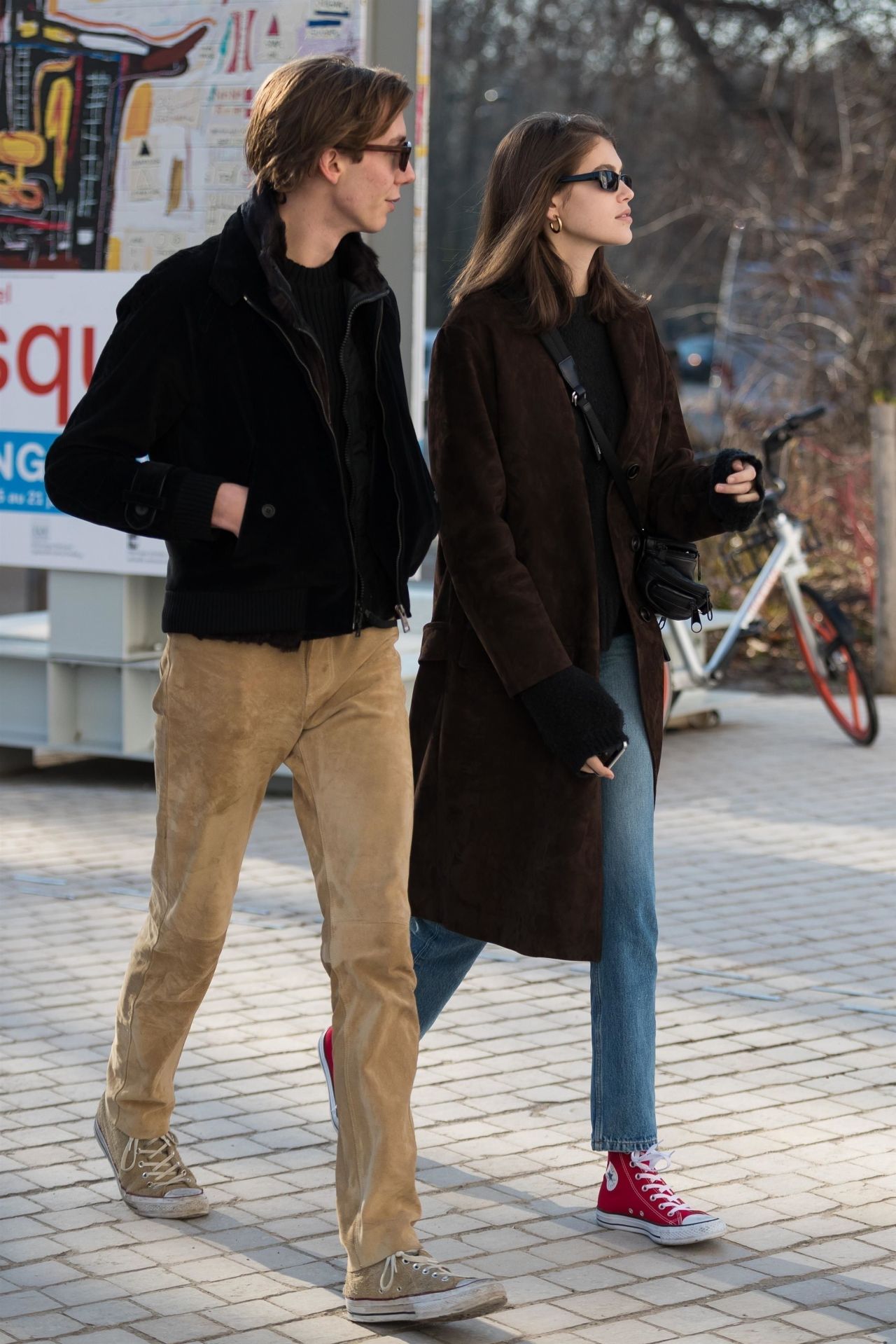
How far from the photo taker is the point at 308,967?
586cm

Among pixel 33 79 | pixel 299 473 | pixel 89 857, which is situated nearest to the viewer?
pixel 299 473

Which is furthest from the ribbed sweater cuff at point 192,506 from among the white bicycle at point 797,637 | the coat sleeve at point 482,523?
the white bicycle at point 797,637

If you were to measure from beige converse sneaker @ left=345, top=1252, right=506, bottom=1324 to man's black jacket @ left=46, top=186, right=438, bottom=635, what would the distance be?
106cm

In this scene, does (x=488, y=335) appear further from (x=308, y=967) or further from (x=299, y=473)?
(x=308, y=967)

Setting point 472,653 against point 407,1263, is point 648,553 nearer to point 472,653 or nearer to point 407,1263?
point 472,653

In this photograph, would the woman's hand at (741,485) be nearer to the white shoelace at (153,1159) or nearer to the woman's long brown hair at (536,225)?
the woman's long brown hair at (536,225)

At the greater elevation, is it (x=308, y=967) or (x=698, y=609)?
(x=698, y=609)

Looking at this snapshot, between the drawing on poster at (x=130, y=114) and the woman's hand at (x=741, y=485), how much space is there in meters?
4.29

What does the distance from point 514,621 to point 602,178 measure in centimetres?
84

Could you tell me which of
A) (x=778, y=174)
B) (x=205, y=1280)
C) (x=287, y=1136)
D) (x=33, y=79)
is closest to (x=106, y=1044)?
(x=287, y=1136)

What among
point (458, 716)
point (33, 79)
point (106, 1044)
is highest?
point (33, 79)

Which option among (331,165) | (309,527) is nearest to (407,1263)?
(309,527)

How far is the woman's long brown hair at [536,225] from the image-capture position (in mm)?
3795

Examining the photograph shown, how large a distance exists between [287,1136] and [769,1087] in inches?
45.3
